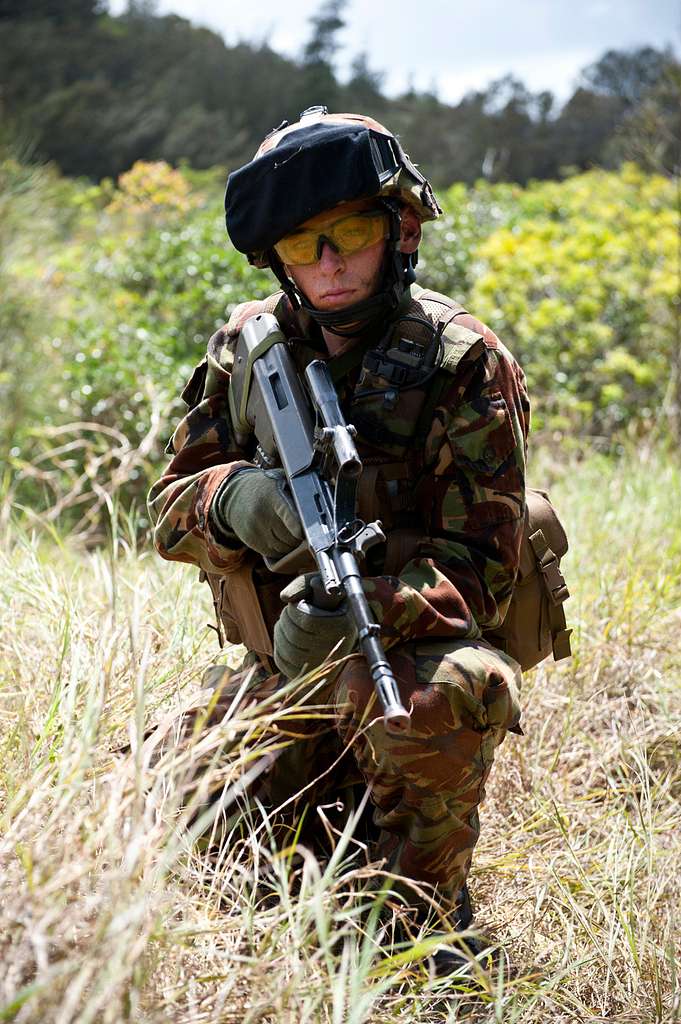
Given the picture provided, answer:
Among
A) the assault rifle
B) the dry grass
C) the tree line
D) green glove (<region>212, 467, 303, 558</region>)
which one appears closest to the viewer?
the dry grass

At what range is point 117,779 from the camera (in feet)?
5.39

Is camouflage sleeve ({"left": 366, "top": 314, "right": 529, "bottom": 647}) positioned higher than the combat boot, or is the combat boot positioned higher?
camouflage sleeve ({"left": 366, "top": 314, "right": 529, "bottom": 647})

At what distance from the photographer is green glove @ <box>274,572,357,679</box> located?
6.81 ft

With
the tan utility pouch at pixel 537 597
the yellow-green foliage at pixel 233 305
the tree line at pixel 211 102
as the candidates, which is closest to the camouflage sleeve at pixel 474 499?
the tan utility pouch at pixel 537 597

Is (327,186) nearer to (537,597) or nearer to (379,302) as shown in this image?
(379,302)

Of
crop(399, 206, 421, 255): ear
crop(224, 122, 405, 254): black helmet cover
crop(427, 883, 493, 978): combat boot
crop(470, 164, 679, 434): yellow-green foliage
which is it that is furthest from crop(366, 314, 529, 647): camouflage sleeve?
crop(470, 164, 679, 434): yellow-green foliage

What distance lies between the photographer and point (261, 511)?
7.32ft

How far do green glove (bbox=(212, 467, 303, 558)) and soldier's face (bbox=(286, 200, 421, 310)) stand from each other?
0.38 metres

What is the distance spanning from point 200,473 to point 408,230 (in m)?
0.70

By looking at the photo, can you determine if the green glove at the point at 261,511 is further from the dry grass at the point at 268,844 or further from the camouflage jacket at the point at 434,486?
the dry grass at the point at 268,844

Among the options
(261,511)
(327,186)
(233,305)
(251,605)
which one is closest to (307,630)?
(261,511)

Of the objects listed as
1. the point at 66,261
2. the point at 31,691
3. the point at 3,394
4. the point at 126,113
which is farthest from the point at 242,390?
the point at 126,113

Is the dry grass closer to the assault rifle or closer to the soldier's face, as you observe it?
the assault rifle

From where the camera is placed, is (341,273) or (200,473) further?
(200,473)
